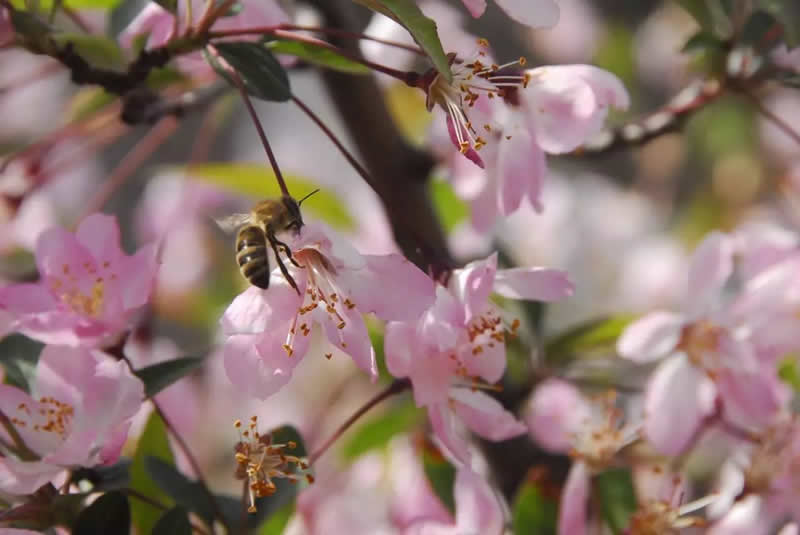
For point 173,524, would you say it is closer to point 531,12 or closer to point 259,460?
point 259,460

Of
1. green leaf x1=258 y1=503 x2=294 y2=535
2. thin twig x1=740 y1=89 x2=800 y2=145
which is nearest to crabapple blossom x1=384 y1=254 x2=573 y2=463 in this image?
green leaf x1=258 y1=503 x2=294 y2=535

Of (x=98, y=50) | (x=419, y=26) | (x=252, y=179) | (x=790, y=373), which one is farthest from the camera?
(x=252, y=179)

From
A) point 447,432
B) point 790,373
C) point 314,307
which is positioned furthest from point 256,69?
point 790,373

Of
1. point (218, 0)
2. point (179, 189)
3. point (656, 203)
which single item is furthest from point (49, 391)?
point (656, 203)

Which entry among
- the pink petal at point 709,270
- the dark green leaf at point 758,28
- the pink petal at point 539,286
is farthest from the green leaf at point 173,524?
the dark green leaf at point 758,28

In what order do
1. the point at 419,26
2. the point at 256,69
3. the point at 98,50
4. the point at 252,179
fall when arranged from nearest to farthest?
the point at 419,26, the point at 256,69, the point at 98,50, the point at 252,179

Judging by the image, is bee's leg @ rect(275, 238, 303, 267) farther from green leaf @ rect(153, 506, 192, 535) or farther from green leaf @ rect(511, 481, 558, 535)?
green leaf @ rect(511, 481, 558, 535)

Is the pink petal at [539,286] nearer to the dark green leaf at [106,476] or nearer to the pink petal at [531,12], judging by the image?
the pink petal at [531,12]
